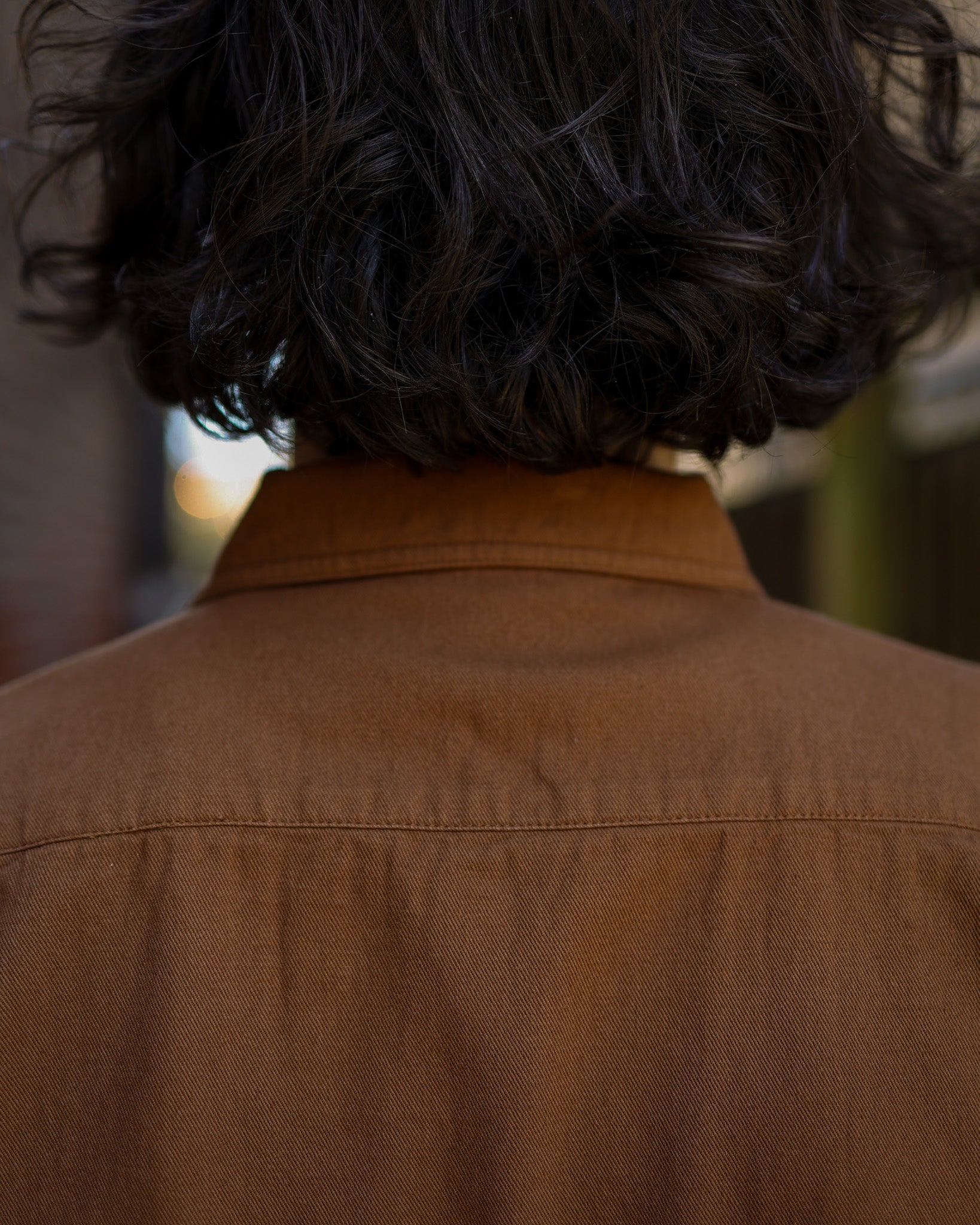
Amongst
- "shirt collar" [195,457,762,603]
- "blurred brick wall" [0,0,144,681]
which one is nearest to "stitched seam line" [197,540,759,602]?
"shirt collar" [195,457,762,603]

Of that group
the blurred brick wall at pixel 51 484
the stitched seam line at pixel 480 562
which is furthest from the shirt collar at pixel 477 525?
the blurred brick wall at pixel 51 484

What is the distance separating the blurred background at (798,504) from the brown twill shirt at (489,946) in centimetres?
213

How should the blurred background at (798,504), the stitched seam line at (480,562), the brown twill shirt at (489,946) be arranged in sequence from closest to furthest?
the brown twill shirt at (489,946), the stitched seam line at (480,562), the blurred background at (798,504)

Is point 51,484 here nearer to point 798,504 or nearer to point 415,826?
point 798,504

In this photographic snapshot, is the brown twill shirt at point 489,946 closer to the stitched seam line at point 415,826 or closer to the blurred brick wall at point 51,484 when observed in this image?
the stitched seam line at point 415,826

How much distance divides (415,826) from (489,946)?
11 centimetres

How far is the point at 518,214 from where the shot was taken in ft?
2.71

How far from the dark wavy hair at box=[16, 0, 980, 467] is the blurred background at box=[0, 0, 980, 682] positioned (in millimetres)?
2017

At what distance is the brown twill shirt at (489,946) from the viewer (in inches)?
31.4

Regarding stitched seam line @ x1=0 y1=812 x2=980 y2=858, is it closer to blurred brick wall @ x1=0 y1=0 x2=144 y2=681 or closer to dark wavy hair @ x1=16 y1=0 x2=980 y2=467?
dark wavy hair @ x1=16 y1=0 x2=980 y2=467

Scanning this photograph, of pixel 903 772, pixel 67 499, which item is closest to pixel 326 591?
pixel 903 772

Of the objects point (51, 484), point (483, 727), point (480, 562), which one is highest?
point (51, 484)

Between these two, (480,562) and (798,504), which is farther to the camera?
(798,504)

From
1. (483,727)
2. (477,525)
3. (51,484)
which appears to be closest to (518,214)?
(477,525)
